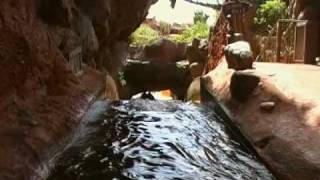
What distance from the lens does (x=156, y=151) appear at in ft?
20.9

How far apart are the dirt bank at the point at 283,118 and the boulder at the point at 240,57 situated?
1.24 ft

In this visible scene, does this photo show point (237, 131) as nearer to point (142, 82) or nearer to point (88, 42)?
point (88, 42)

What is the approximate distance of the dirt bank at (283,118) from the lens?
5.36m

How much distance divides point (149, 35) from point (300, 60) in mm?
20483

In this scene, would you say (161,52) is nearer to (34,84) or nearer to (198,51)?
(198,51)

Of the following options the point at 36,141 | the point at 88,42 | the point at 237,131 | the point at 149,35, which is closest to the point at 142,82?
the point at 149,35

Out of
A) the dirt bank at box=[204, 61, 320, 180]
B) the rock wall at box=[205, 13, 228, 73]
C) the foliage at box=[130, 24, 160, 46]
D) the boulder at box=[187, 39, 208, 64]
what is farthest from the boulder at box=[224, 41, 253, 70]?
the foliage at box=[130, 24, 160, 46]

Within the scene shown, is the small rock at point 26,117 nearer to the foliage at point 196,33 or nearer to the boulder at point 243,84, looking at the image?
the boulder at point 243,84

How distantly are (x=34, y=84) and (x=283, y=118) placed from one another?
416 centimetres

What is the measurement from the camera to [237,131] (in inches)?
296

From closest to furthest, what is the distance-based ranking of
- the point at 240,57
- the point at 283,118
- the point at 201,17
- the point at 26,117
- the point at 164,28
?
the point at 26,117
the point at 283,118
the point at 240,57
the point at 201,17
the point at 164,28

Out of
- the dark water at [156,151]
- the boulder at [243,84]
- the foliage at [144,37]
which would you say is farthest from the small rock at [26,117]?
the foliage at [144,37]

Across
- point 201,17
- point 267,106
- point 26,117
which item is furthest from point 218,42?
point 201,17

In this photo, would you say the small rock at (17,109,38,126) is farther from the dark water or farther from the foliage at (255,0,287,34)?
the foliage at (255,0,287,34)
